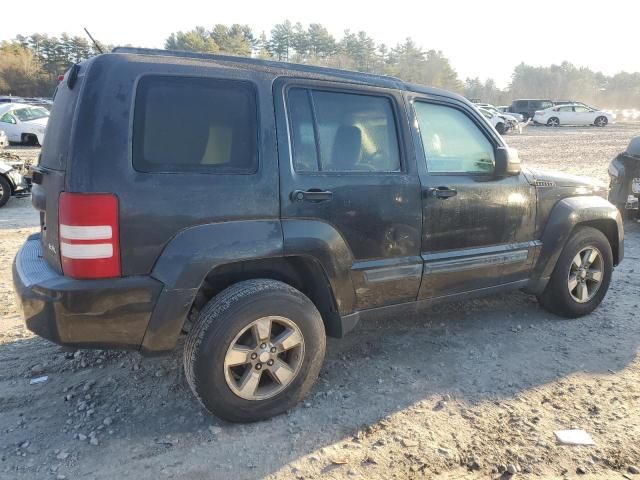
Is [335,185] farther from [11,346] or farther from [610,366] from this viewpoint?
[11,346]

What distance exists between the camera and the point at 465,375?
11.3 feet

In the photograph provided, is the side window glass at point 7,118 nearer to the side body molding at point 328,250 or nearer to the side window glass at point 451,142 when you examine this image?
the side window glass at point 451,142

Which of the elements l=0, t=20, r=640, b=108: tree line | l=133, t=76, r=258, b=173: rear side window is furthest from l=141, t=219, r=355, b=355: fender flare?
l=0, t=20, r=640, b=108: tree line

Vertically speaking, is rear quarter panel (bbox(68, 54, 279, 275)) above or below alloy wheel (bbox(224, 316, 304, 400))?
above

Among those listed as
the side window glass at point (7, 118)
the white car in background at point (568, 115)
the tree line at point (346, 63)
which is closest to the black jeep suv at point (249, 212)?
the side window glass at point (7, 118)

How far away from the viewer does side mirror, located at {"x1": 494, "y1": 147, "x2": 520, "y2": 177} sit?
3664 mm

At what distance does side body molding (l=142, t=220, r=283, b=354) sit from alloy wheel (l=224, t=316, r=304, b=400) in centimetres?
35

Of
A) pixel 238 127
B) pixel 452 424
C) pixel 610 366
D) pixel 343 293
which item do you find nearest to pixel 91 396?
pixel 343 293

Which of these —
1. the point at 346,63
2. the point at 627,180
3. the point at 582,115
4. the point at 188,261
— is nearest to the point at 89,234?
the point at 188,261

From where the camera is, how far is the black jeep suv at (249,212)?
246 cm

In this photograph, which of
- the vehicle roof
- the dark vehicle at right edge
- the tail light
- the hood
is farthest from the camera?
the dark vehicle at right edge

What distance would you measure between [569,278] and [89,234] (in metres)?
3.77

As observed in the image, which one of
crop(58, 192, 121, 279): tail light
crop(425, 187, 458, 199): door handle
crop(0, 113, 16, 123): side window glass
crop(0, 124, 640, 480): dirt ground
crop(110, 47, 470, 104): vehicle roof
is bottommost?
crop(0, 124, 640, 480): dirt ground

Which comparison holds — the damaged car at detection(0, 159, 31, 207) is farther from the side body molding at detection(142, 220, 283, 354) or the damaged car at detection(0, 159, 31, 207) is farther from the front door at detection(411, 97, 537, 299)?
the front door at detection(411, 97, 537, 299)
